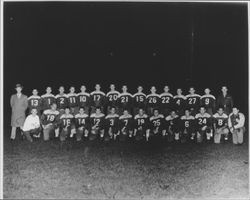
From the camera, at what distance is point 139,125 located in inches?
239

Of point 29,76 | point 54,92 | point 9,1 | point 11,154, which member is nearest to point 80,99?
point 54,92

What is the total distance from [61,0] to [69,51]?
32.4 inches

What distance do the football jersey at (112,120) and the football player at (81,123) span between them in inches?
11.9

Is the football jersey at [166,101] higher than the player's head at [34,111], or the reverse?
the football jersey at [166,101]

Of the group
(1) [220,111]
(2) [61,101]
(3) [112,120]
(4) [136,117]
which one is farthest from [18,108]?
(1) [220,111]

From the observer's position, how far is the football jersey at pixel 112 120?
242 inches

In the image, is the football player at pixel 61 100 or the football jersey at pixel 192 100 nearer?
the football jersey at pixel 192 100

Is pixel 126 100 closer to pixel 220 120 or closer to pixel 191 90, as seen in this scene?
pixel 191 90

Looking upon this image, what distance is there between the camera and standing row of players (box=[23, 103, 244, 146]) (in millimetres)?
6039

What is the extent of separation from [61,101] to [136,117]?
3.83 ft

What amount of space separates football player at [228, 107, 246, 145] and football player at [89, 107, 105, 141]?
189 cm

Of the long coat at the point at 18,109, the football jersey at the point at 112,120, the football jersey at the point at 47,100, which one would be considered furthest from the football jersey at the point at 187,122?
the long coat at the point at 18,109

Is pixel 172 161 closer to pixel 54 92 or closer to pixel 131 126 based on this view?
pixel 131 126

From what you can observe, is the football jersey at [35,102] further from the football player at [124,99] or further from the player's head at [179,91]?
the player's head at [179,91]
